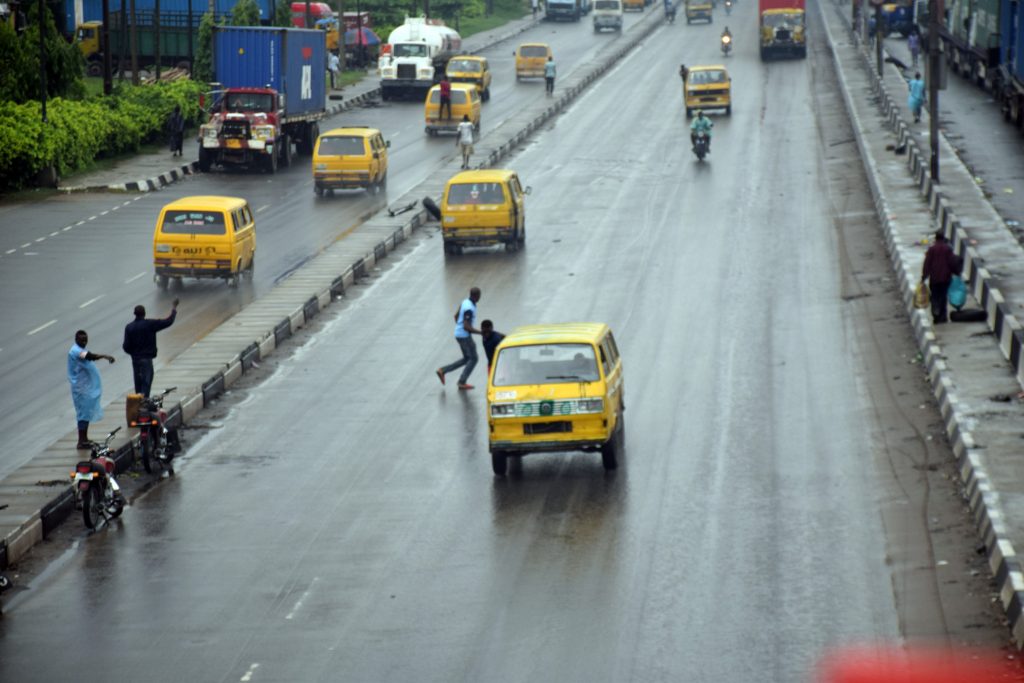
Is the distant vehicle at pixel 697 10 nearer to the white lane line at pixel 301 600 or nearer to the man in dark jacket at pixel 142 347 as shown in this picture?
the man in dark jacket at pixel 142 347

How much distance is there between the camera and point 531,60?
261ft

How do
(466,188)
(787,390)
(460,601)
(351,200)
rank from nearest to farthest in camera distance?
(460,601), (787,390), (466,188), (351,200)

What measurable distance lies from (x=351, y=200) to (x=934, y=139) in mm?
15428

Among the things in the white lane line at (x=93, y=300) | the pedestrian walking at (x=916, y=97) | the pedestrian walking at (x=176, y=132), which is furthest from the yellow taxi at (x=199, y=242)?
the pedestrian walking at (x=916, y=97)

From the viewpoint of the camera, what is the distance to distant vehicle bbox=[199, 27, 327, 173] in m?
52.8

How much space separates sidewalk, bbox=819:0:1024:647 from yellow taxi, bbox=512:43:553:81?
2594 cm

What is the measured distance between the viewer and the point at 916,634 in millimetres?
14516

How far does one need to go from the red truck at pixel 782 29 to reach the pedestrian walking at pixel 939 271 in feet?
180

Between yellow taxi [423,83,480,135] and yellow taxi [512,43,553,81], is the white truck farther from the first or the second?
yellow taxi [423,83,480,135]

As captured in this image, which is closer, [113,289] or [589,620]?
[589,620]

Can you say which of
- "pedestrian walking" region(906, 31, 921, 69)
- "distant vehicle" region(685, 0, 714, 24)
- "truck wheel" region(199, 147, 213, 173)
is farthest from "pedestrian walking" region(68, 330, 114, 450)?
"distant vehicle" region(685, 0, 714, 24)

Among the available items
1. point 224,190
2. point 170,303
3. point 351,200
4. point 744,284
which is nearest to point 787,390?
point 744,284

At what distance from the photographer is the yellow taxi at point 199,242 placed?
34156 millimetres

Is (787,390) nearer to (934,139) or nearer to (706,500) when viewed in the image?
(706,500)
